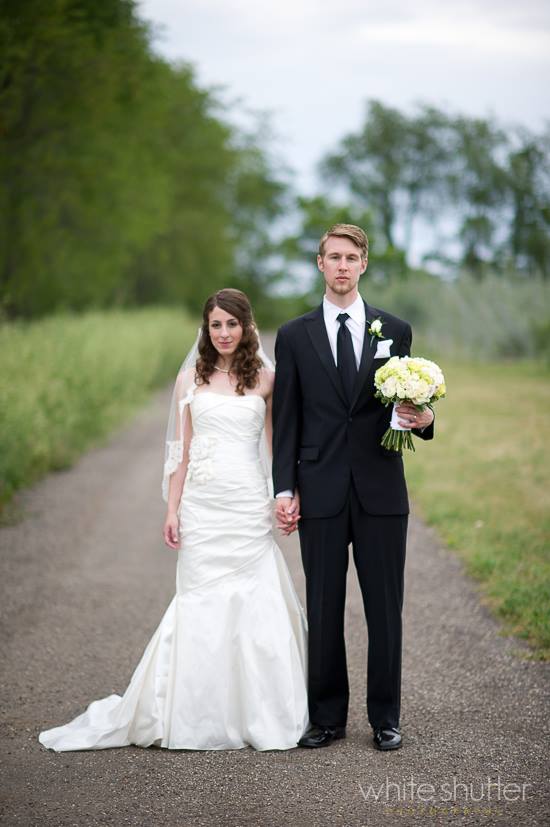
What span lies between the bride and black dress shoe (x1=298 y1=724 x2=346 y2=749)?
42 mm

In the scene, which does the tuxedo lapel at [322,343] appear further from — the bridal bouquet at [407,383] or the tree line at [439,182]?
the tree line at [439,182]

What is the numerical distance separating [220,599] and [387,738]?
105cm

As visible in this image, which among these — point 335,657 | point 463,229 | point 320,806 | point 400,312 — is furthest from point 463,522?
point 463,229

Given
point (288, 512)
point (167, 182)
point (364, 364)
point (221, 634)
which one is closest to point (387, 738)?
point (221, 634)

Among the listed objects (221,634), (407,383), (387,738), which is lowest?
(387,738)

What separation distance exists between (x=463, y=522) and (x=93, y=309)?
801 inches

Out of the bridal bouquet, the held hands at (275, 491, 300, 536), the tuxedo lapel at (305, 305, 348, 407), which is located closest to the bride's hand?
the held hands at (275, 491, 300, 536)

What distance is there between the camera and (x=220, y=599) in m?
4.42

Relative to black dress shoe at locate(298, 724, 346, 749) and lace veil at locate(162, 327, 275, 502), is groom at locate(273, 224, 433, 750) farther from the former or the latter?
lace veil at locate(162, 327, 275, 502)

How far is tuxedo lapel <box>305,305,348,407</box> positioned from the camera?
4.21 metres

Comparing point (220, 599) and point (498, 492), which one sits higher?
point (220, 599)

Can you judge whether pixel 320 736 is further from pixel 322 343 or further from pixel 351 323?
pixel 351 323

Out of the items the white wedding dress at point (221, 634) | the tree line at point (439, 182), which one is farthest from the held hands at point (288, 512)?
the tree line at point (439, 182)

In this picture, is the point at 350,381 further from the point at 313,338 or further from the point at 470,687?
the point at 470,687
